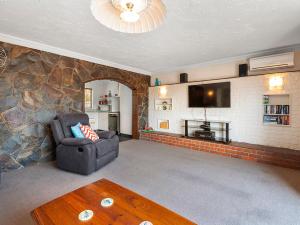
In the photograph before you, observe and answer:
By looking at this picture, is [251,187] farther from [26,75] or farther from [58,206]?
[26,75]

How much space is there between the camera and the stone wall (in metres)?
2.79

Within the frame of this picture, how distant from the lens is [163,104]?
18.0 feet

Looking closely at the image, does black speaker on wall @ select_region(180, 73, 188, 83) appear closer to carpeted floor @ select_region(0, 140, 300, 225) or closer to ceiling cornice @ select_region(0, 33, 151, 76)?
ceiling cornice @ select_region(0, 33, 151, 76)

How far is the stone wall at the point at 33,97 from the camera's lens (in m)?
2.79

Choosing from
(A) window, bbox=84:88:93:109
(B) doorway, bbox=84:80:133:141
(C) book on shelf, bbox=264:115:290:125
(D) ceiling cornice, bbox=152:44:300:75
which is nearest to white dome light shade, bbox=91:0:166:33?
(D) ceiling cornice, bbox=152:44:300:75

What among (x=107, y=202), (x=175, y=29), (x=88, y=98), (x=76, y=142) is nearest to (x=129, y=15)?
(x=175, y=29)

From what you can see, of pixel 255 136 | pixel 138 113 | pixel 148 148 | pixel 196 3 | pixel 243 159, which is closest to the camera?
pixel 196 3

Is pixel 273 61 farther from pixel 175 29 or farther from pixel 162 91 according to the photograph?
pixel 162 91

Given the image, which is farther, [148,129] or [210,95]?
[148,129]

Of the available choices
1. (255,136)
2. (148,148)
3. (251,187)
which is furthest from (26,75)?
(255,136)

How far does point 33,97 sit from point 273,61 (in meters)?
5.13

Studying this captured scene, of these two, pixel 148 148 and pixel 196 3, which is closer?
pixel 196 3

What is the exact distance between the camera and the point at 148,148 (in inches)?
A: 169

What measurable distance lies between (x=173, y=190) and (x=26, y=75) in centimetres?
333
